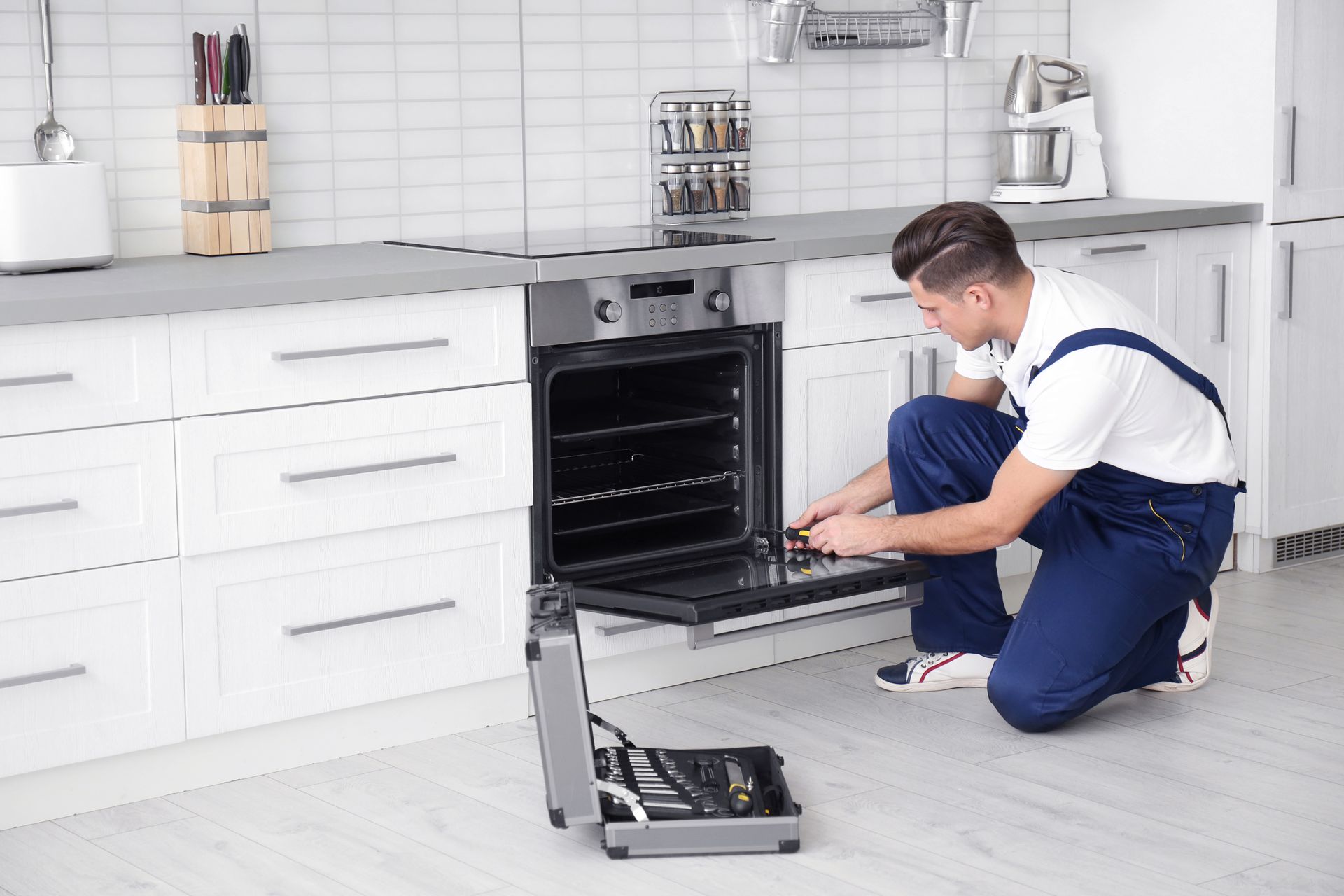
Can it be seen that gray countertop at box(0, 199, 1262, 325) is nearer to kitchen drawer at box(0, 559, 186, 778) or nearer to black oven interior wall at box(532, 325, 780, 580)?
black oven interior wall at box(532, 325, 780, 580)

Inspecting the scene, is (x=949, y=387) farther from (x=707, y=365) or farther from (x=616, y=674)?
(x=616, y=674)

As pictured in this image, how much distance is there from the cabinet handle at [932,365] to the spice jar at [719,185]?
65cm

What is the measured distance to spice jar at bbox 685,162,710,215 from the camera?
3.80 m

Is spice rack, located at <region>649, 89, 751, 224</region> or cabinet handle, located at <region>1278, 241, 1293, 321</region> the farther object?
cabinet handle, located at <region>1278, 241, 1293, 321</region>

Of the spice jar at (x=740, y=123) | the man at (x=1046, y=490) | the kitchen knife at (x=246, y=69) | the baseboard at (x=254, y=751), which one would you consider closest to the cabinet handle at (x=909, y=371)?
the man at (x=1046, y=490)

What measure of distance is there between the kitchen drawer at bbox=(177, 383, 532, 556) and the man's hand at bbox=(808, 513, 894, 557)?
56 cm

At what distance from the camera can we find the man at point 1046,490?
9.18 ft

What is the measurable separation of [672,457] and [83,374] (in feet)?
4.38

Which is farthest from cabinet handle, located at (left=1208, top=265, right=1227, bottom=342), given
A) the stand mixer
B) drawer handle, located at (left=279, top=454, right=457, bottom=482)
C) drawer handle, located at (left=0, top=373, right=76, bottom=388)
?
drawer handle, located at (left=0, top=373, right=76, bottom=388)

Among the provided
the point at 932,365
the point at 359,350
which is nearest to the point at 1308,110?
the point at 932,365

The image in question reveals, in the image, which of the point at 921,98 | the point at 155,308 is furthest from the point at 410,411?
the point at 921,98

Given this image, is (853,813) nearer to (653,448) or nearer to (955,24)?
(653,448)

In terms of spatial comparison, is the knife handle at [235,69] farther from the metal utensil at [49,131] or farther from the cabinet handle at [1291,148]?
the cabinet handle at [1291,148]

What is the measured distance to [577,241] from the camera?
11.0ft
